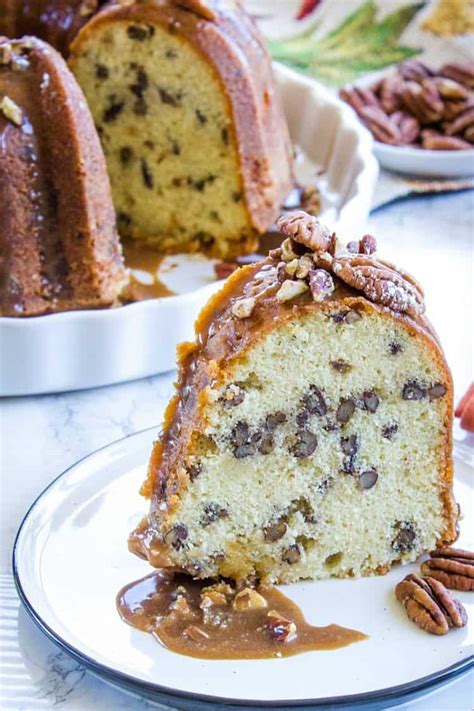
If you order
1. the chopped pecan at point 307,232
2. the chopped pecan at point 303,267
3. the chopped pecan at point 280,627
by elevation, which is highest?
the chopped pecan at point 307,232

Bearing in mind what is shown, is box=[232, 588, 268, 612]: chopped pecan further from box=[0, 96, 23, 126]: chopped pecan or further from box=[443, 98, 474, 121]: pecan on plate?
box=[443, 98, 474, 121]: pecan on plate

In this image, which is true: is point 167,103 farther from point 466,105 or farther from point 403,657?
point 403,657

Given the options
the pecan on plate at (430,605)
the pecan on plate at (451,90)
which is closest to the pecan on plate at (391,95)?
the pecan on plate at (451,90)

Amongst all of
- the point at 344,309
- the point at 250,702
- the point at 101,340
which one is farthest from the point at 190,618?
the point at 101,340

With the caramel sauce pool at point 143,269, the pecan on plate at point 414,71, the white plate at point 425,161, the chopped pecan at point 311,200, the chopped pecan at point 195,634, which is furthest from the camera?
the pecan on plate at point 414,71

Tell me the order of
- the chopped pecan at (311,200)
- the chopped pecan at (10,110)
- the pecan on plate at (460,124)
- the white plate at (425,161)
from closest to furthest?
the chopped pecan at (10,110)
the chopped pecan at (311,200)
the white plate at (425,161)
the pecan on plate at (460,124)

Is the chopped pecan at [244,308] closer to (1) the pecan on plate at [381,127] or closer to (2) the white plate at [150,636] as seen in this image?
(2) the white plate at [150,636]

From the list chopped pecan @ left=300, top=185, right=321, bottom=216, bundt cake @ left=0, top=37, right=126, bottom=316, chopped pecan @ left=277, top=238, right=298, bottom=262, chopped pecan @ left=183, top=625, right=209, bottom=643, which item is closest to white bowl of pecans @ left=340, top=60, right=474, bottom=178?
chopped pecan @ left=300, top=185, right=321, bottom=216
